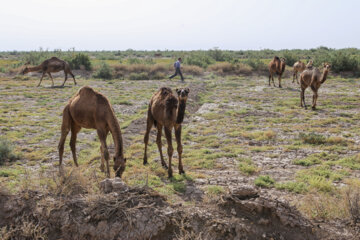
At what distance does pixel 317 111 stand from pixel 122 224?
13.1 meters

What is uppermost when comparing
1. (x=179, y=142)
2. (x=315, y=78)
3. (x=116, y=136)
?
(x=315, y=78)

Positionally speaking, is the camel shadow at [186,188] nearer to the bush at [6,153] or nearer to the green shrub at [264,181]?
the green shrub at [264,181]

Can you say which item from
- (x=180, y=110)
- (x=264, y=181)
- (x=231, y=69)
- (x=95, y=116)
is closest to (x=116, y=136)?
(x=95, y=116)

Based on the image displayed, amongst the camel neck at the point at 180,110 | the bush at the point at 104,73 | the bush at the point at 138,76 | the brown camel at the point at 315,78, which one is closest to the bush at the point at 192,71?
the bush at the point at 138,76

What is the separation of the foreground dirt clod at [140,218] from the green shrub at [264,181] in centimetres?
193

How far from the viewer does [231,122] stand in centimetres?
1336

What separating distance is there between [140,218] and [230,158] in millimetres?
4664

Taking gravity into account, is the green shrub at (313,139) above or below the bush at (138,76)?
below

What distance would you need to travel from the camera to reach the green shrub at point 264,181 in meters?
6.84

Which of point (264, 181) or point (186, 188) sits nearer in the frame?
point (186, 188)

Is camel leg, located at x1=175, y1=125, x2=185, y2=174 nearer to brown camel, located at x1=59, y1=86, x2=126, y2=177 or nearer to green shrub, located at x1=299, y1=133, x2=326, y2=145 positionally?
brown camel, located at x1=59, y1=86, x2=126, y2=177

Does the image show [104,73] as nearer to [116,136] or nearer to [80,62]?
[80,62]

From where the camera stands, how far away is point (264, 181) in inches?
275

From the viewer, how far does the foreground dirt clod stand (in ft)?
15.0
